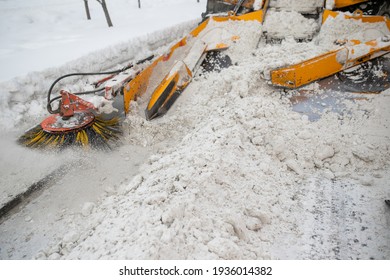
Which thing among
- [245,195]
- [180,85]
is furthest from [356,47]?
[245,195]

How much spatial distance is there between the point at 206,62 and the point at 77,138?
2.28m

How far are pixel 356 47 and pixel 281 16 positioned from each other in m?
1.77

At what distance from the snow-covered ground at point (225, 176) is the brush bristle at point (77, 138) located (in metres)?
0.12

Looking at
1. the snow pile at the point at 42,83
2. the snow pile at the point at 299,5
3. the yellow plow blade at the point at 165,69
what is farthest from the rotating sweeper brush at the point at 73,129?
the snow pile at the point at 299,5

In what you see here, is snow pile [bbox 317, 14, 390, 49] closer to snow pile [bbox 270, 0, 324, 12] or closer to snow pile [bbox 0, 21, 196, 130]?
snow pile [bbox 270, 0, 324, 12]

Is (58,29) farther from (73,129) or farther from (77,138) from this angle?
(77,138)

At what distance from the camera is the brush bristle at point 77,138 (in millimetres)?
3459

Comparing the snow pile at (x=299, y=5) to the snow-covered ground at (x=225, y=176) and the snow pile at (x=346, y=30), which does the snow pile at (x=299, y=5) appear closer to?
the snow-covered ground at (x=225, y=176)

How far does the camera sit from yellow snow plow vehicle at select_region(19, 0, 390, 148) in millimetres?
3496

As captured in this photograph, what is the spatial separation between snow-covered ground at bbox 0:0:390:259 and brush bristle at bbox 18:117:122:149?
121 millimetres

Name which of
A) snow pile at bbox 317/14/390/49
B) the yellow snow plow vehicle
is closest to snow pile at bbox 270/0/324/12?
the yellow snow plow vehicle

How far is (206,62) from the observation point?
174 inches
